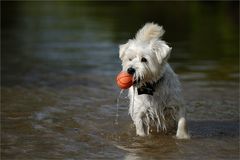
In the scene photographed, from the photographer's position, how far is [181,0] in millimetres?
50875

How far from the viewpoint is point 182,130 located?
7.90 metres

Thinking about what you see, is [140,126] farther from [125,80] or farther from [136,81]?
[125,80]

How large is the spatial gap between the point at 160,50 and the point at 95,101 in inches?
116

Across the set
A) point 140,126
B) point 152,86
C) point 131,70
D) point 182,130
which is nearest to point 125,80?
point 131,70

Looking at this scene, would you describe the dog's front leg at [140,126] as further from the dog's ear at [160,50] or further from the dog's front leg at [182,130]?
the dog's ear at [160,50]

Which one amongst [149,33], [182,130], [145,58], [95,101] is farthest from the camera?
[95,101]

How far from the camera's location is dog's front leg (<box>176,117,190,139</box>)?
25.9 feet

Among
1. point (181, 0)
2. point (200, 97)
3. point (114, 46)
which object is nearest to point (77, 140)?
point (200, 97)

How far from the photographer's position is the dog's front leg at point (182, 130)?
7.90 meters

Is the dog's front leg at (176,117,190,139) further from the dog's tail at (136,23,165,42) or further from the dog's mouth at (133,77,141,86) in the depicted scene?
the dog's tail at (136,23,165,42)

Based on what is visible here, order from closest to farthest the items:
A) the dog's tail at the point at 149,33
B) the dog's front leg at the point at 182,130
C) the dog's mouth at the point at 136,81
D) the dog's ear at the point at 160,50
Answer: the dog's mouth at the point at 136,81 → the dog's ear at the point at 160,50 → the dog's front leg at the point at 182,130 → the dog's tail at the point at 149,33

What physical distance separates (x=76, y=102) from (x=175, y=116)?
272 cm

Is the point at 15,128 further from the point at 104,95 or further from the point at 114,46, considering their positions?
the point at 114,46

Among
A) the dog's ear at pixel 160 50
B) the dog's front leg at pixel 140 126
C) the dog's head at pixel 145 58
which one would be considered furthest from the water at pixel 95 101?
the dog's ear at pixel 160 50
